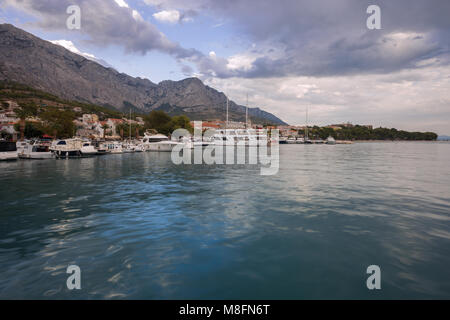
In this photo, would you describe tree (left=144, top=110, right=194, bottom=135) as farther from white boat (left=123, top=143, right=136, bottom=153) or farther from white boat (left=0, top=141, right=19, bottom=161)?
white boat (left=0, top=141, right=19, bottom=161)

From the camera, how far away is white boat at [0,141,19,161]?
3626cm

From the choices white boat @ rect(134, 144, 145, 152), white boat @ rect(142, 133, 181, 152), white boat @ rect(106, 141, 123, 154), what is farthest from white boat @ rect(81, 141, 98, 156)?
white boat @ rect(142, 133, 181, 152)

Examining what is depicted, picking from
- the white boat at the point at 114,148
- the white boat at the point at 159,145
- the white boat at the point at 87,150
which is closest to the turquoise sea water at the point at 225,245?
the white boat at the point at 87,150

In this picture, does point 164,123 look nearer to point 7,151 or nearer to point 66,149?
point 66,149

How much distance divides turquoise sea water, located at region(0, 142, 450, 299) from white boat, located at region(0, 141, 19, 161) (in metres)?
27.7

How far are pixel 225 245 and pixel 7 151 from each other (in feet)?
140

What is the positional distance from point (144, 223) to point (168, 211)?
72.8 inches

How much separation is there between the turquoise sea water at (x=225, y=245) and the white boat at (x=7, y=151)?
27707mm

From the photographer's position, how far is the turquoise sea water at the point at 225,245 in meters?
5.64

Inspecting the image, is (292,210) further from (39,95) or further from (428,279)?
(39,95)

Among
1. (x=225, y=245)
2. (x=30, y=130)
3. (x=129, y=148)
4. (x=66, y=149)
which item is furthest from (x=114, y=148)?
(x=225, y=245)

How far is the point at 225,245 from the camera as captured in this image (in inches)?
314
